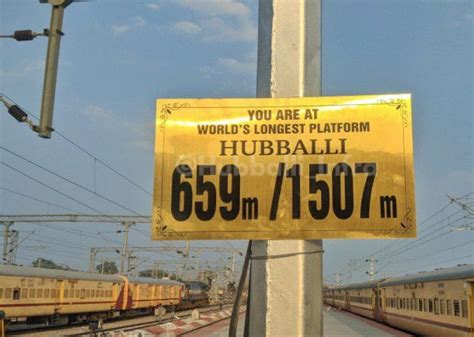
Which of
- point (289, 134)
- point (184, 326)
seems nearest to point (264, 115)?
point (289, 134)

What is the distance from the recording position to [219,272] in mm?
86250

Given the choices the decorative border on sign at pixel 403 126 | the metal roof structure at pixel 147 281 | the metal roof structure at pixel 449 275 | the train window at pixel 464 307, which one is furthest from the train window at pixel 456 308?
the metal roof structure at pixel 147 281

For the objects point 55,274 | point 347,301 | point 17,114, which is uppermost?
point 17,114

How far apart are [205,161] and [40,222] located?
4309cm

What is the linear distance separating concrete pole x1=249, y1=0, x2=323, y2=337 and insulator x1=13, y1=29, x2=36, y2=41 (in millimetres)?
4568

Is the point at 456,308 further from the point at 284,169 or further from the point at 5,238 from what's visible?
the point at 5,238

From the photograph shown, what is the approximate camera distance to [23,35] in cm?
648

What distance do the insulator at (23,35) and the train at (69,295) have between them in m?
15.9

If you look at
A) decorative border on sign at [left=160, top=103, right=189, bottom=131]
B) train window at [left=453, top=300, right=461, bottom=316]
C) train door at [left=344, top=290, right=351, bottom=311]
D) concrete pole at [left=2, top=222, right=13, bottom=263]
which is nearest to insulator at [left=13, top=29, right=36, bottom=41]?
decorative border on sign at [left=160, top=103, right=189, bottom=131]

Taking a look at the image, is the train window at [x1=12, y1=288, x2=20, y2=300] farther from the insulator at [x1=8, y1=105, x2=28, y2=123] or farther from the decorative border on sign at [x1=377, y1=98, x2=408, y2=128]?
the decorative border on sign at [x1=377, y1=98, x2=408, y2=128]

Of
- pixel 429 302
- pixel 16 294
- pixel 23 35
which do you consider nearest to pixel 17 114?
pixel 23 35

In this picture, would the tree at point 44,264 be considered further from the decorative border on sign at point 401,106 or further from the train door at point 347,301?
the decorative border on sign at point 401,106

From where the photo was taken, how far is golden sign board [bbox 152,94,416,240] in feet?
7.84

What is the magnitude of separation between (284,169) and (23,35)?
5180 millimetres
